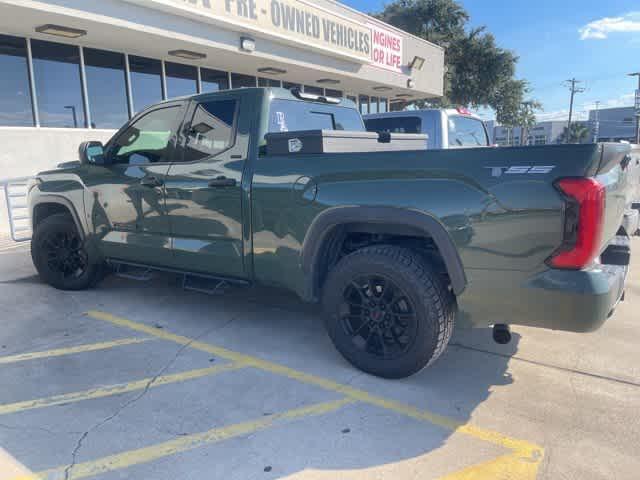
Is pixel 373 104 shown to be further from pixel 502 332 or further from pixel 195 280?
pixel 502 332

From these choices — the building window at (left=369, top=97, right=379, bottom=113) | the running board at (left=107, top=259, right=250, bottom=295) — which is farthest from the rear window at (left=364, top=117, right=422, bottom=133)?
the building window at (left=369, top=97, right=379, bottom=113)

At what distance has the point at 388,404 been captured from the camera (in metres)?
3.00

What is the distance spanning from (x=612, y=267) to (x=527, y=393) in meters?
0.93

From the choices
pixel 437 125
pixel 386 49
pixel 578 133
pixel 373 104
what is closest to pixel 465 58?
pixel 373 104

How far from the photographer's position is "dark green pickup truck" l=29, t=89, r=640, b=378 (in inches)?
101

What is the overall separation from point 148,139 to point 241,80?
33.3ft

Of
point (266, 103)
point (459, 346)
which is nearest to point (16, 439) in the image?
point (266, 103)

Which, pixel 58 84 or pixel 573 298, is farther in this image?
pixel 58 84

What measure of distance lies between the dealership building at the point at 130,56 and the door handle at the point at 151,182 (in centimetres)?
536

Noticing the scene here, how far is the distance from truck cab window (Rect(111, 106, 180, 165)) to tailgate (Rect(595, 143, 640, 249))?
326cm

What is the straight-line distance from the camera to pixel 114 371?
3.47m

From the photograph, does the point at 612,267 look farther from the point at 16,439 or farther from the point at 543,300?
the point at 16,439

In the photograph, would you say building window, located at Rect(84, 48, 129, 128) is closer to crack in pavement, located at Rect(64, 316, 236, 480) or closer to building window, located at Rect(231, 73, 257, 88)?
building window, located at Rect(231, 73, 257, 88)

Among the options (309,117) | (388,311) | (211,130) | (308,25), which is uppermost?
(308,25)
